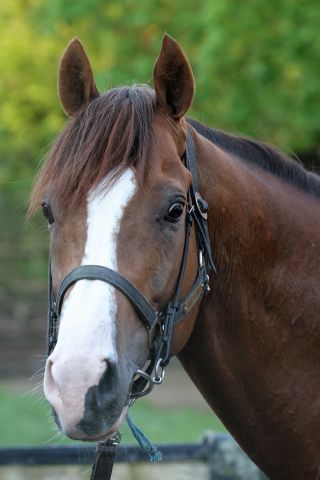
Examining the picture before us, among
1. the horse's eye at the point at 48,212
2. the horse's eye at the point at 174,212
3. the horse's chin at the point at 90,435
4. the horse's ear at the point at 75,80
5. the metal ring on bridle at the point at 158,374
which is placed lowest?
the horse's chin at the point at 90,435

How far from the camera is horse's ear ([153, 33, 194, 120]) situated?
3107 millimetres

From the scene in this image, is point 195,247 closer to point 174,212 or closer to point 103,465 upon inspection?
point 174,212

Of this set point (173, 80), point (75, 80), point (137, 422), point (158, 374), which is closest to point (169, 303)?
point (158, 374)

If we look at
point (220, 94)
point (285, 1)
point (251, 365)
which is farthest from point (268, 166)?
point (220, 94)

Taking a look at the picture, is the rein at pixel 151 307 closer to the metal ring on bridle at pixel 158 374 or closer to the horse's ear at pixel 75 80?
the metal ring on bridle at pixel 158 374

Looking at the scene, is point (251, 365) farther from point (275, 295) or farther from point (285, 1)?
point (285, 1)

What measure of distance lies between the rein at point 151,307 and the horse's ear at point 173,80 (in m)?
0.13

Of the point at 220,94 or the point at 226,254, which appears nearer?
the point at 226,254

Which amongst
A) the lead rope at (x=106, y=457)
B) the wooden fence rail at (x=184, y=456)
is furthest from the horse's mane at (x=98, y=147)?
the wooden fence rail at (x=184, y=456)

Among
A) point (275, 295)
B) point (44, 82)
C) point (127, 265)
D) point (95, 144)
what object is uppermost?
point (95, 144)

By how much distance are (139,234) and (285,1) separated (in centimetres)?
844

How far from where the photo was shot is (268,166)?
3525 mm

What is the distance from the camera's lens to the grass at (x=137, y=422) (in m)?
9.42

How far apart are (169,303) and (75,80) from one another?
0.92 meters
